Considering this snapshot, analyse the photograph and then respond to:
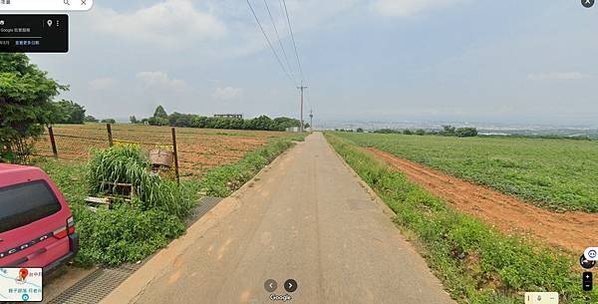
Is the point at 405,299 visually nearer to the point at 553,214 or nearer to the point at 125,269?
the point at 125,269

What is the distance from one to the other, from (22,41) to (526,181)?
17719 mm

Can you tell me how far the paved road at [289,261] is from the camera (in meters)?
3.83

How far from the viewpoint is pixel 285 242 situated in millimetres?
5648

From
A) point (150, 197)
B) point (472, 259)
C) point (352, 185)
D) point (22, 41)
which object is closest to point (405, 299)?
point (472, 259)

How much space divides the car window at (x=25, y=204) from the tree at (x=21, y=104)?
4.61 m

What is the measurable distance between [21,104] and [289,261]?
24.0 feet

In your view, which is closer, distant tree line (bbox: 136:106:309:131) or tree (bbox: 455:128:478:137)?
distant tree line (bbox: 136:106:309:131)

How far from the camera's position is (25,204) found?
3406 millimetres

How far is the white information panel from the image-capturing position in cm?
299

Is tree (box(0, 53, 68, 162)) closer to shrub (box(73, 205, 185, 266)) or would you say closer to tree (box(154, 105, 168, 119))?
shrub (box(73, 205, 185, 266))

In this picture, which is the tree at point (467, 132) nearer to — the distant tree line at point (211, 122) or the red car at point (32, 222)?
the distant tree line at point (211, 122)

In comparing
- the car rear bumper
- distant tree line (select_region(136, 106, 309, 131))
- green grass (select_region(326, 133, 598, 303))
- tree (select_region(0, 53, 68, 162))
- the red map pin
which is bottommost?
green grass (select_region(326, 133, 598, 303))

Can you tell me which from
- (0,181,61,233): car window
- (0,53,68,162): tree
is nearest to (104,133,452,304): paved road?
(0,181,61,233): car window

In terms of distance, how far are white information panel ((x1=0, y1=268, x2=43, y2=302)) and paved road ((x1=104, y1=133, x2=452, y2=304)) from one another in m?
0.70
